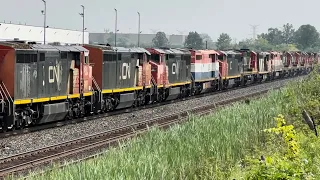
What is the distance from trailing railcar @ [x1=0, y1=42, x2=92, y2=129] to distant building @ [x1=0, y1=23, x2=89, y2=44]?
48.1m

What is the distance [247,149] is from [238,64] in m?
36.8

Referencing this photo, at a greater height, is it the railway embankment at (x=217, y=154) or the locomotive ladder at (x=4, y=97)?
the locomotive ladder at (x=4, y=97)

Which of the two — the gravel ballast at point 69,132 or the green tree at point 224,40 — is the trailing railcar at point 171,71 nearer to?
the gravel ballast at point 69,132

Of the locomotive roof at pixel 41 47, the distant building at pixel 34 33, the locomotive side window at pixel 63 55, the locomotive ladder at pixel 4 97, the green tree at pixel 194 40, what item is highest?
the green tree at pixel 194 40

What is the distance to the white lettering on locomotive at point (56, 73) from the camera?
838 inches

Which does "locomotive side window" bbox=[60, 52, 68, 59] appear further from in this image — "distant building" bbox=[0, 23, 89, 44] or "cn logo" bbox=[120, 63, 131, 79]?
"distant building" bbox=[0, 23, 89, 44]

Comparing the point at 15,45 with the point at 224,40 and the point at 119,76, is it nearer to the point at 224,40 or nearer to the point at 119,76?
the point at 119,76

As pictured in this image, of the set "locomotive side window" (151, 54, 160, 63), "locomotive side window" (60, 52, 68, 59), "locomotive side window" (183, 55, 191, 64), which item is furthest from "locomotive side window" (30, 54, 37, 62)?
"locomotive side window" (183, 55, 191, 64)

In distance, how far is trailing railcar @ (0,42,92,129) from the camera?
18938 millimetres

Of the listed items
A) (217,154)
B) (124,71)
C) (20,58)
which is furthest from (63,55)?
(217,154)

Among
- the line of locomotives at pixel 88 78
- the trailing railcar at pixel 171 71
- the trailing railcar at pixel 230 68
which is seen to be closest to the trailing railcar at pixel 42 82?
the line of locomotives at pixel 88 78

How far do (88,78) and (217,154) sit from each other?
44.4ft

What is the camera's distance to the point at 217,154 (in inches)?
461

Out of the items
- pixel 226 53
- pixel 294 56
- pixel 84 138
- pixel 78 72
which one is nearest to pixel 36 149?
pixel 84 138
